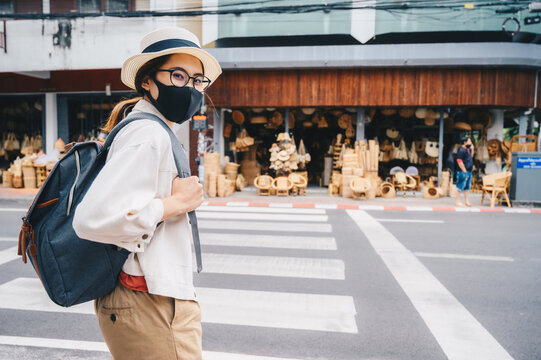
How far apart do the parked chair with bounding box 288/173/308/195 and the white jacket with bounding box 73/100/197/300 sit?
1245cm

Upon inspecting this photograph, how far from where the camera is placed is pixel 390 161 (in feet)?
55.7

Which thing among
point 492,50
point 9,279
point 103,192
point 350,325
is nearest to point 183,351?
point 103,192

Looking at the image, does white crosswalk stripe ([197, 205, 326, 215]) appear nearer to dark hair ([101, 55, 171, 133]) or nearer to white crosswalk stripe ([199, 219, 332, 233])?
white crosswalk stripe ([199, 219, 332, 233])

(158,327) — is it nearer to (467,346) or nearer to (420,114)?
(467,346)

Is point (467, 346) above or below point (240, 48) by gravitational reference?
below

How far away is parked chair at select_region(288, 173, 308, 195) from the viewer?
14.2 meters

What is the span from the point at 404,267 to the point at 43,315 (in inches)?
177

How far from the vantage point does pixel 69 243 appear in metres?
1.55

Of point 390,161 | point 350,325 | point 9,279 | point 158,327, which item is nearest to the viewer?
point 158,327

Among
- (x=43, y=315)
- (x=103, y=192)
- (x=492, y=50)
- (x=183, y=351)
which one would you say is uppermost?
(x=492, y=50)

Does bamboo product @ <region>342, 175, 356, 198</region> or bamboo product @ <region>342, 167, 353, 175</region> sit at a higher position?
bamboo product @ <region>342, 167, 353, 175</region>

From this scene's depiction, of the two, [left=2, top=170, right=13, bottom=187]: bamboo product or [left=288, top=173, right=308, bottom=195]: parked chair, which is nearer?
[left=288, top=173, right=308, bottom=195]: parked chair

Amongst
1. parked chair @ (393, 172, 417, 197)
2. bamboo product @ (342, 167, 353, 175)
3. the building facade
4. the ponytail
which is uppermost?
the building facade

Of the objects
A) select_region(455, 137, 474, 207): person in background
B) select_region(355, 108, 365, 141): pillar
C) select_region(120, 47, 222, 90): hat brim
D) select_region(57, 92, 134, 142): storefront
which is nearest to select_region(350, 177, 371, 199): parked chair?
select_region(355, 108, 365, 141): pillar
